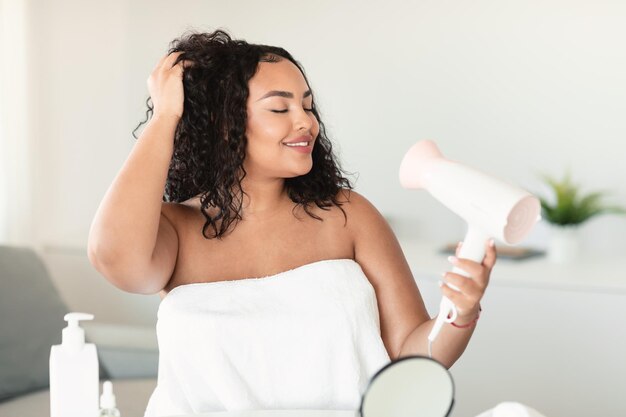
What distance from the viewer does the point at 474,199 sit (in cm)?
104

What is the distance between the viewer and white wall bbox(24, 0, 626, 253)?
9.38 ft

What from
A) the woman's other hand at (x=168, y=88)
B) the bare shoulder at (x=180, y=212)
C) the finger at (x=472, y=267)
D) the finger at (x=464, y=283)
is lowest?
the bare shoulder at (x=180, y=212)

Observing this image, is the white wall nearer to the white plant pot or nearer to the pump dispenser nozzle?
the white plant pot

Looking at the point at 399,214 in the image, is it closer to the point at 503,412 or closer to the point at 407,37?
the point at 407,37

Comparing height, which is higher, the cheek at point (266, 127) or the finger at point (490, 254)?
the cheek at point (266, 127)

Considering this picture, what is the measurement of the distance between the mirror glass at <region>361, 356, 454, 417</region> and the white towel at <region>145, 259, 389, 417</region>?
0.93 ft

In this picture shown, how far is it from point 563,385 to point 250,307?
1540 millimetres

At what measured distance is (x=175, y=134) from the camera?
1.41 metres

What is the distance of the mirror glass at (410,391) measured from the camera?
0.97 m

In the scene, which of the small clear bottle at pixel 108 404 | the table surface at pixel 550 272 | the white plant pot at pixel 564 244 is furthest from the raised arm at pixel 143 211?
the white plant pot at pixel 564 244

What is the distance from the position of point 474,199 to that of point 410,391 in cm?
24

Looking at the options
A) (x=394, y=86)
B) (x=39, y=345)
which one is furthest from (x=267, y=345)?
(x=394, y=86)

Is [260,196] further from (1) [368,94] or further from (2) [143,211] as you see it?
(1) [368,94]

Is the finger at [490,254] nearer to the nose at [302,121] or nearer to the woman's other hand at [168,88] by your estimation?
the nose at [302,121]
